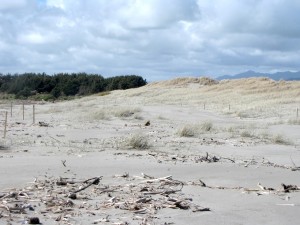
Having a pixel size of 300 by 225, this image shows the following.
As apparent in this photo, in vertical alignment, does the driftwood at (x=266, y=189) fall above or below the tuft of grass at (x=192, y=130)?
below

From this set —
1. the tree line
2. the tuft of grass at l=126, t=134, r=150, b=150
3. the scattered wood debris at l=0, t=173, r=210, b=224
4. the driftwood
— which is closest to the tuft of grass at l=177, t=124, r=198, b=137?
the tuft of grass at l=126, t=134, r=150, b=150

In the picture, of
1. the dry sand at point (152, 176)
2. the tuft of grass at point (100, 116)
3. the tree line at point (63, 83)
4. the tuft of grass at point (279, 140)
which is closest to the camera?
the dry sand at point (152, 176)

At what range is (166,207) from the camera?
711 cm

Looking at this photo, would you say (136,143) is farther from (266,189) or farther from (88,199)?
(88,199)

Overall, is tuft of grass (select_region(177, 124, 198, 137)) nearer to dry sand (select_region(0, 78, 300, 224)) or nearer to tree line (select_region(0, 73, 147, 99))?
dry sand (select_region(0, 78, 300, 224))

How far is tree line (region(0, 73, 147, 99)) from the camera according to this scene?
77.1 m

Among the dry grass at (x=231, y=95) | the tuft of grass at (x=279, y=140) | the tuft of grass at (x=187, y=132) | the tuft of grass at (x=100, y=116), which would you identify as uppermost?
the dry grass at (x=231, y=95)

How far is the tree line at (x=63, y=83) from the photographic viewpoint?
253 ft

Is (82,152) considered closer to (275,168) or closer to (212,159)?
(212,159)

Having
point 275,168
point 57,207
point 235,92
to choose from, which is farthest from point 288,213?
point 235,92

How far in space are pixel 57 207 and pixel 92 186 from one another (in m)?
1.44

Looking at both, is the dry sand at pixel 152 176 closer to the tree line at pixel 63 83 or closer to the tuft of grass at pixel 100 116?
the tuft of grass at pixel 100 116

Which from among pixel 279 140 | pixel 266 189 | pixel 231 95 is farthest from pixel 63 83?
pixel 266 189

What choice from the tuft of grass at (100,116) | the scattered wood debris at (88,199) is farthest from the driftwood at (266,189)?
the tuft of grass at (100,116)
